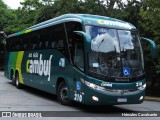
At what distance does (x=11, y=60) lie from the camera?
22.6m

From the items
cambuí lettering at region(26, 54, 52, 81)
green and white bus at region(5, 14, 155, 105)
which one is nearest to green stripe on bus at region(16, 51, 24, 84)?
cambuí lettering at region(26, 54, 52, 81)

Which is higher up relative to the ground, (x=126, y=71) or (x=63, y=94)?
(x=126, y=71)

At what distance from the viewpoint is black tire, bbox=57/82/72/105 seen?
1297 cm

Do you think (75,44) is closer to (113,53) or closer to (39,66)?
(113,53)

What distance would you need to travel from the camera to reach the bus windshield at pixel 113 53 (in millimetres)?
11289

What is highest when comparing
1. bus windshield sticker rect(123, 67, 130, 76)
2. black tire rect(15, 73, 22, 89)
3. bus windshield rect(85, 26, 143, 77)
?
bus windshield rect(85, 26, 143, 77)

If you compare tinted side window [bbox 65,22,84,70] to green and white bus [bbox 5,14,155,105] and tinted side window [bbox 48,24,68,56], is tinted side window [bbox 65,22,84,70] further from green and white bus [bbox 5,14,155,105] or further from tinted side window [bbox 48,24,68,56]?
tinted side window [bbox 48,24,68,56]

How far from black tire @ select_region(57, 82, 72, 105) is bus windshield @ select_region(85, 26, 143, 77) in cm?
220

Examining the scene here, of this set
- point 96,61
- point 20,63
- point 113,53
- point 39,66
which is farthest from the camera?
point 20,63

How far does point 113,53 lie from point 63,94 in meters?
2.90

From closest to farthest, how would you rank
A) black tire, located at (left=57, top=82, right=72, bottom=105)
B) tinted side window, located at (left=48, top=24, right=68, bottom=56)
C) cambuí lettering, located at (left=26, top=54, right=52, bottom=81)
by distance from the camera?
black tire, located at (left=57, top=82, right=72, bottom=105)
tinted side window, located at (left=48, top=24, right=68, bottom=56)
cambuí lettering, located at (left=26, top=54, right=52, bottom=81)

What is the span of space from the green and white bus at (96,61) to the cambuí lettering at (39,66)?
443 mm

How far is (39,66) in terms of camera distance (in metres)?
16.1

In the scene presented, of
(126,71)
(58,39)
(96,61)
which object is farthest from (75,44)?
(126,71)
